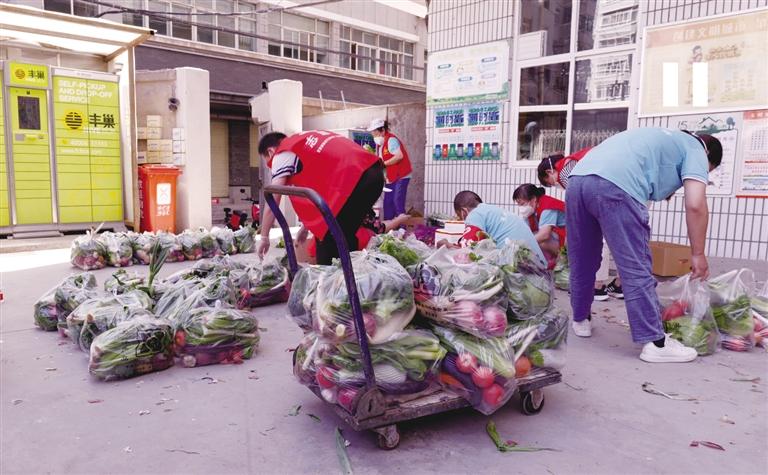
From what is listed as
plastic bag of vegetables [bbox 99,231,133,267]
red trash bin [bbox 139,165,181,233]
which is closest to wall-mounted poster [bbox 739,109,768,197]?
plastic bag of vegetables [bbox 99,231,133,267]

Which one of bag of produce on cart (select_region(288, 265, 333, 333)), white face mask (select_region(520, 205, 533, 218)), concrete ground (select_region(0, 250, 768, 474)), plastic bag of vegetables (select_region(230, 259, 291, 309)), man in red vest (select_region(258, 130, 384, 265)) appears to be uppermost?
man in red vest (select_region(258, 130, 384, 265))

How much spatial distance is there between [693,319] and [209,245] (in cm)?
565

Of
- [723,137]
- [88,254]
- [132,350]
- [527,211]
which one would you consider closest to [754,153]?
[723,137]

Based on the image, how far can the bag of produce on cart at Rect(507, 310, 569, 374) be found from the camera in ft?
8.19

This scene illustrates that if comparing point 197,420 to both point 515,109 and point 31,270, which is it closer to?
point 31,270

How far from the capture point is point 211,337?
3240 mm

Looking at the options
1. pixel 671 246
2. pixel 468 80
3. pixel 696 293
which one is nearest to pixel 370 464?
pixel 696 293

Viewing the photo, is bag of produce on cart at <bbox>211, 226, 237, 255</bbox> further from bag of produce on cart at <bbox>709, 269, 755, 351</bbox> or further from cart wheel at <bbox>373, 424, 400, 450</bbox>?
bag of produce on cart at <bbox>709, 269, 755, 351</bbox>

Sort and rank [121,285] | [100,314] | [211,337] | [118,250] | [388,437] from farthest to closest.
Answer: [118,250] → [121,285] → [100,314] → [211,337] → [388,437]

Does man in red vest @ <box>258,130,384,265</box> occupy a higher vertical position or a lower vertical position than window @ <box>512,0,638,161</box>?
lower

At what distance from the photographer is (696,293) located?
3.68m

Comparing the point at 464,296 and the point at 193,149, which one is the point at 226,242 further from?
the point at 464,296

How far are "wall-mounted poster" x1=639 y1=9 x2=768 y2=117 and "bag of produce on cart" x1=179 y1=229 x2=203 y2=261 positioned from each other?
5524mm

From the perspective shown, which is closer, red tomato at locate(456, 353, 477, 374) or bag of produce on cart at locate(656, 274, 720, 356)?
red tomato at locate(456, 353, 477, 374)
